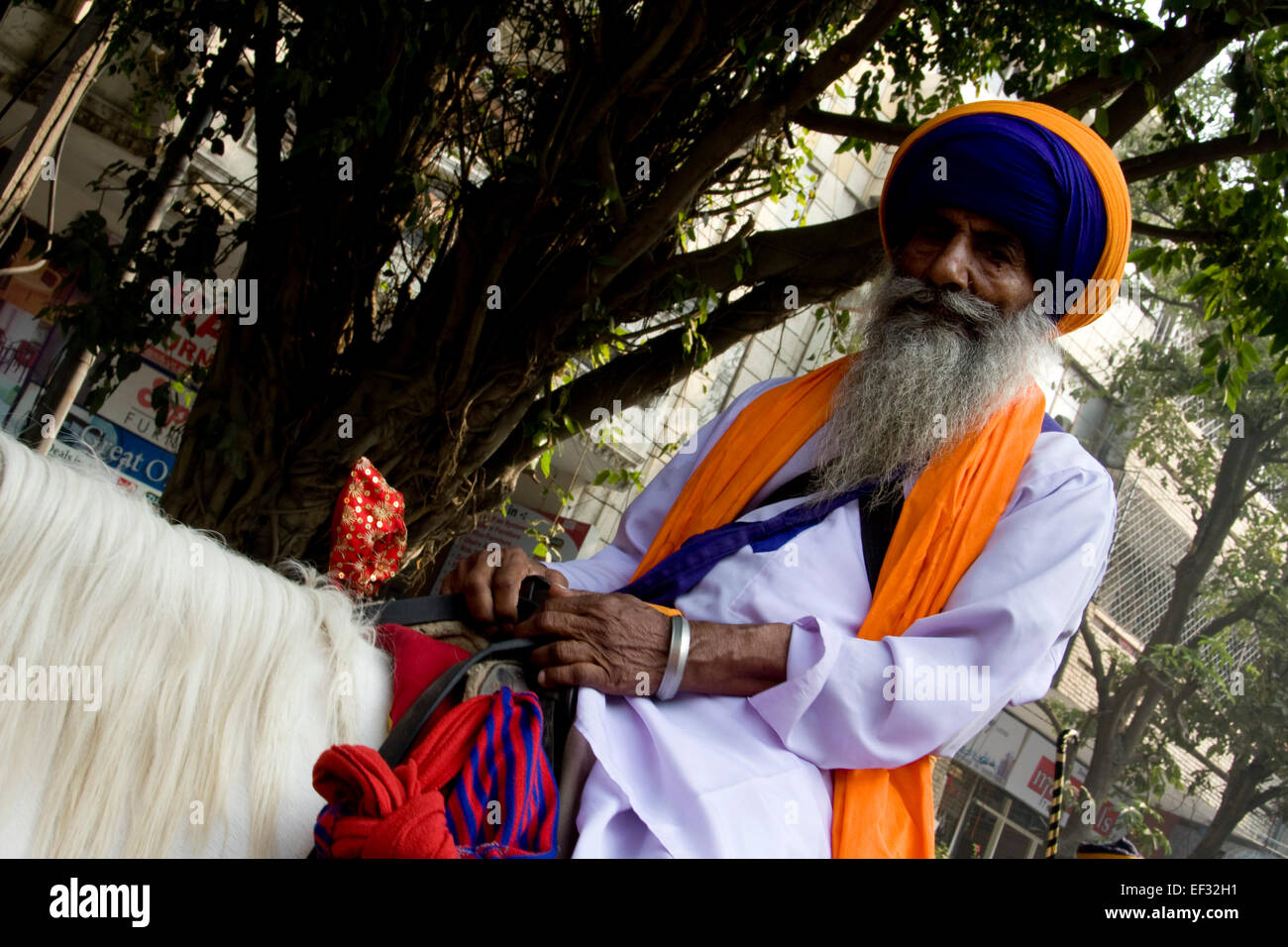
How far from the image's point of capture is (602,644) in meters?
1.66

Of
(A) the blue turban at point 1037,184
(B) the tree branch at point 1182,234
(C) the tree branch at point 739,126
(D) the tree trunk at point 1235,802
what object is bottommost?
(D) the tree trunk at point 1235,802

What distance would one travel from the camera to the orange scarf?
5.58 feet

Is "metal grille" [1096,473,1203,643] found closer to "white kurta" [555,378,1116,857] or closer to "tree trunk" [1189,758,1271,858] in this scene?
"tree trunk" [1189,758,1271,858]

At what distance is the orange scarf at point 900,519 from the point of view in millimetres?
1701

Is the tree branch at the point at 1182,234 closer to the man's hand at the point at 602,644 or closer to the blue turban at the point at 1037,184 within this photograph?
the blue turban at the point at 1037,184

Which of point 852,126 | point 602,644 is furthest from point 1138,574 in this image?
point 602,644

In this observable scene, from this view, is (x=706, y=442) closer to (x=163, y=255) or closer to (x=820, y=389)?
(x=820, y=389)

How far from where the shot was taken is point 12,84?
22.0 feet

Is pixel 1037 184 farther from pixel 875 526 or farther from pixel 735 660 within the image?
pixel 735 660

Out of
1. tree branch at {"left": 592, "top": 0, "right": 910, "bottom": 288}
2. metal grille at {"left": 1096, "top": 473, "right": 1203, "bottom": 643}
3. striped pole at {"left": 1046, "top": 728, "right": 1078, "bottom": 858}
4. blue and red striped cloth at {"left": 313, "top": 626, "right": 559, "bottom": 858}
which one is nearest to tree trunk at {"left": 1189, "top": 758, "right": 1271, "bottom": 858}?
metal grille at {"left": 1096, "top": 473, "right": 1203, "bottom": 643}

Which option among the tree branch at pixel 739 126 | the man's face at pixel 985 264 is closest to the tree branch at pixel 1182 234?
the tree branch at pixel 739 126

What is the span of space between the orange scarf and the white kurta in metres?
0.04

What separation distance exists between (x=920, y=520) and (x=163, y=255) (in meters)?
4.02
